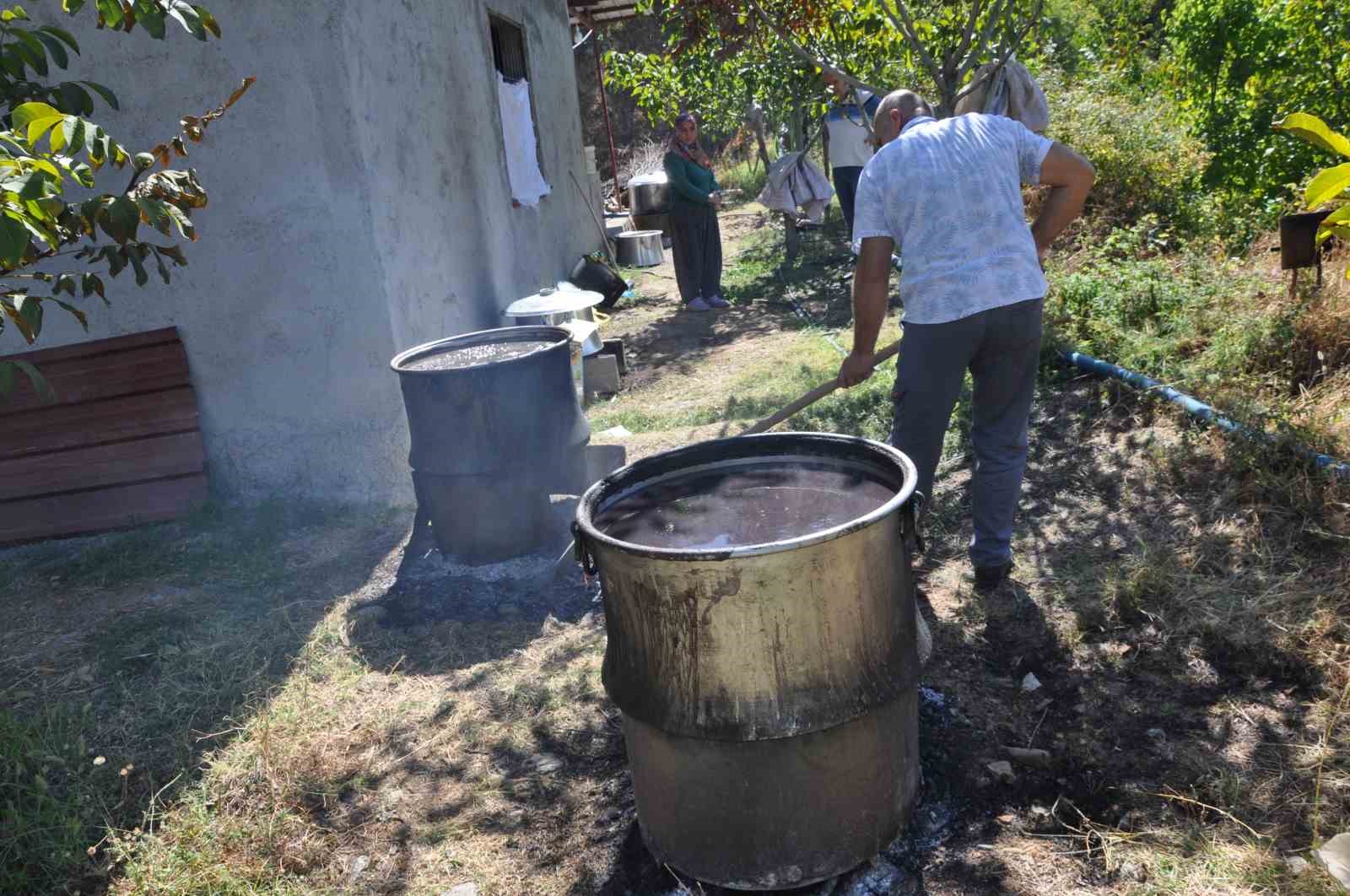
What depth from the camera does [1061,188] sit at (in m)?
3.91

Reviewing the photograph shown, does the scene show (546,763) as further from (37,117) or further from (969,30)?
(969,30)

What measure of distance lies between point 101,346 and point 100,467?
74cm

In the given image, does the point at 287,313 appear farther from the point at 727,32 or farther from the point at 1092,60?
the point at 1092,60

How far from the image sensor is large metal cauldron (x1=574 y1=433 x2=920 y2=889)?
2.38 metres

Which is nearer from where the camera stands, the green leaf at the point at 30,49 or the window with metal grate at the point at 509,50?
the green leaf at the point at 30,49

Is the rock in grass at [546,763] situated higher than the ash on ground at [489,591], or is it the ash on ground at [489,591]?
the ash on ground at [489,591]

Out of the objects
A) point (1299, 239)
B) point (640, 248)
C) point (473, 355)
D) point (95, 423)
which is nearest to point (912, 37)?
point (1299, 239)

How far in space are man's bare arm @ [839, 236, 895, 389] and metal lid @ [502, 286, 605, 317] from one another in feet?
12.6

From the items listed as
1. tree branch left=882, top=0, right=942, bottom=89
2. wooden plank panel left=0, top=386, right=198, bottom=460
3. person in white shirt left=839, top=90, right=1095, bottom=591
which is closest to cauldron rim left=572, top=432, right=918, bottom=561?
person in white shirt left=839, top=90, right=1095, bottom=591

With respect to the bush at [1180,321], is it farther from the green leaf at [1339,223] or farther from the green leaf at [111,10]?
the green leaf at [111,10]

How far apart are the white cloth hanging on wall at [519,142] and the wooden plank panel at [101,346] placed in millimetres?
3384

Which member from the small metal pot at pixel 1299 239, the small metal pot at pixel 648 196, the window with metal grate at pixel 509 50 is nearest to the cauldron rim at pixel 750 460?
the small metal pot at pixel 1299 239

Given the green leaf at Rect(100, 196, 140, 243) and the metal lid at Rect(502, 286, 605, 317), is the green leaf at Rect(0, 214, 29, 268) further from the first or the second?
the metal lid at Rect(502, 286, 605, 317)

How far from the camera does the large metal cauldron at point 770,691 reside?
2375 millimetres
